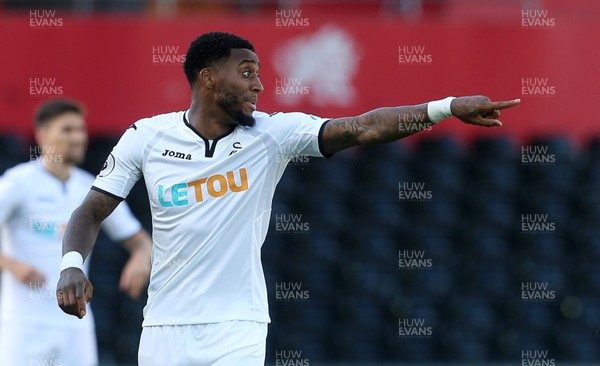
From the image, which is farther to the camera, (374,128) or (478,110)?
(374,128)

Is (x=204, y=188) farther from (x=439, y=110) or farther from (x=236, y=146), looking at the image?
(x=439, y=110)

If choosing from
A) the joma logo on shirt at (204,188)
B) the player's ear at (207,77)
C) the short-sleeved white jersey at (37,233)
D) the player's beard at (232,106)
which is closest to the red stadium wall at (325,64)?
the short-sleeved white jersey at (37,233)

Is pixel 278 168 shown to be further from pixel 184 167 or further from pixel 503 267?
pixel 503 267

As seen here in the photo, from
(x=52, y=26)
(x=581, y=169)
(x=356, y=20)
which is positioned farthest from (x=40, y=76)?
(x=581, y=169)

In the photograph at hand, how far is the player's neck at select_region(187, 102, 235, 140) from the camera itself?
470cm

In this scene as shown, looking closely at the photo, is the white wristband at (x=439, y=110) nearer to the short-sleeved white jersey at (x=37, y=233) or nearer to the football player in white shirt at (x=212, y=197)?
the football player in white shirt at (x=212, y=197)

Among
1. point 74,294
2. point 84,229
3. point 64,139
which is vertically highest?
point 64,139

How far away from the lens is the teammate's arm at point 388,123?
4.20 m

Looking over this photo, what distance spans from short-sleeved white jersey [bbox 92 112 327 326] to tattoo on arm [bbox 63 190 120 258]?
49 mm

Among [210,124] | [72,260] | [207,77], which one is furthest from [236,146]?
[72,260]

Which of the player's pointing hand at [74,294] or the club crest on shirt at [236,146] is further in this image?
the club crest on shirt at [236,146]

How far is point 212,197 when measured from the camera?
15.0 ft

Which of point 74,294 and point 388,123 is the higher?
point 388,123

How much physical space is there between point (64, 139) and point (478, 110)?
3.29m
